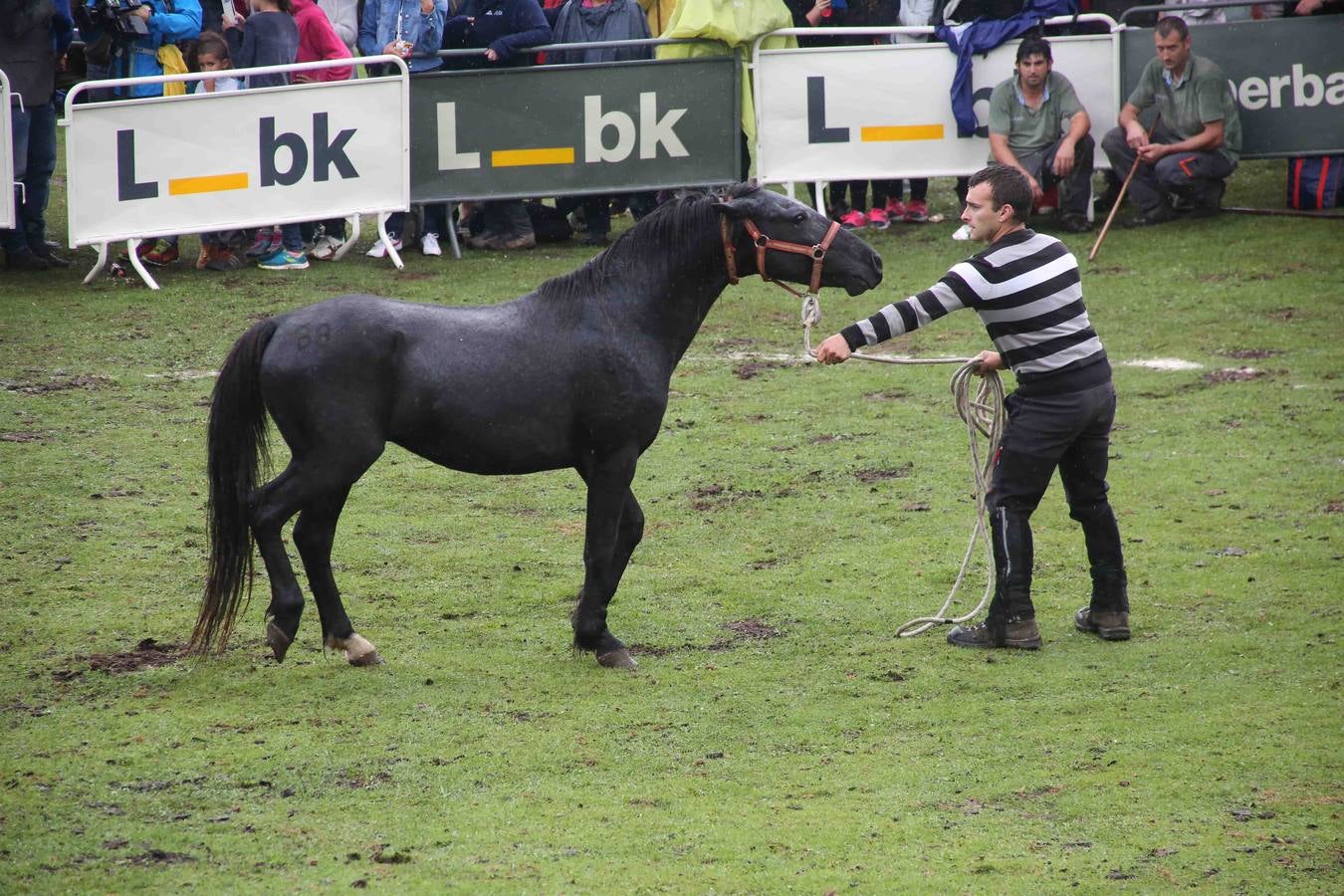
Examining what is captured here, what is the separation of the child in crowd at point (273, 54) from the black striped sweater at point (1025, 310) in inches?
316

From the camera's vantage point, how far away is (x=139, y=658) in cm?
662

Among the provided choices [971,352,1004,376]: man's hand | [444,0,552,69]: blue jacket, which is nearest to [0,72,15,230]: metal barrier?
[444,0,552,69]: blue jacket

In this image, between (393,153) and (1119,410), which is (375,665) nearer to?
(1119,410)

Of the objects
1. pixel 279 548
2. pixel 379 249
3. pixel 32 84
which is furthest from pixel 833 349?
pixel 32 84

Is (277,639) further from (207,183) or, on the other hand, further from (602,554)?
(207,183)

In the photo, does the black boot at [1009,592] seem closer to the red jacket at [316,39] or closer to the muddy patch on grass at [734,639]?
the muddy patch on grass at [734,639]

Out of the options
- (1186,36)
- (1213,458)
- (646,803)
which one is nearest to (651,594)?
(646,803)

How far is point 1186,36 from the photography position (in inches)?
539

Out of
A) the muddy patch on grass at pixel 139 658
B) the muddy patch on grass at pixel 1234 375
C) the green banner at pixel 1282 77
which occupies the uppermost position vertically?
the green banner at pixel 1282 77

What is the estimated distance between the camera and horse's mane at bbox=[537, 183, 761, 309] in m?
6.56

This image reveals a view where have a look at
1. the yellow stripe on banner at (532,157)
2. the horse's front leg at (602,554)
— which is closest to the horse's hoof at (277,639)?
the horse's front leg at (602,554)

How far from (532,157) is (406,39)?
4.95 feet

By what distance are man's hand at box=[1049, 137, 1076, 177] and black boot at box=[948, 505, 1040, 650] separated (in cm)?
775

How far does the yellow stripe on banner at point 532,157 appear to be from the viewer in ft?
45.6
